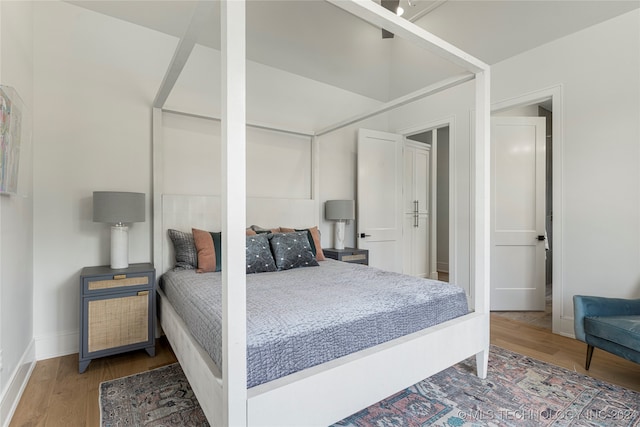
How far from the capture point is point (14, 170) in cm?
187

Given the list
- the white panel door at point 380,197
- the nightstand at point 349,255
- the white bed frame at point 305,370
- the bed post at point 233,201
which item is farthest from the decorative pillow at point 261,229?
the bed post at point 233,201

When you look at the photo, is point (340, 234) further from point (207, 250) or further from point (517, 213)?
point (517, 213)

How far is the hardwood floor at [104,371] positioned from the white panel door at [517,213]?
0.67 metres

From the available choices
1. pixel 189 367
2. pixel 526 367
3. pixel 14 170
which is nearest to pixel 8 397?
pixel 189 367

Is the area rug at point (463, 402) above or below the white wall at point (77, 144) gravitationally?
below

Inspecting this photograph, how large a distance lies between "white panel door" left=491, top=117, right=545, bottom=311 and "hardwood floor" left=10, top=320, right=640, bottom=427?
67 centimetres

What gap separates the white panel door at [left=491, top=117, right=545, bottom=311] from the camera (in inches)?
147

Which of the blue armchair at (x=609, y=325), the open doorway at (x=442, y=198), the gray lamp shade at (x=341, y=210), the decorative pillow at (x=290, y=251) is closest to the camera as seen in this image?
the blue armchair at (x=609, y=325)

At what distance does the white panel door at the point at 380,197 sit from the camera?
4168 millimetres

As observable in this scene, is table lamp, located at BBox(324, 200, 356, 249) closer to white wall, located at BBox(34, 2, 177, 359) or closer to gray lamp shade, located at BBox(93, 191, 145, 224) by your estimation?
white wall, located at BBox(34, 2, 177, 359)

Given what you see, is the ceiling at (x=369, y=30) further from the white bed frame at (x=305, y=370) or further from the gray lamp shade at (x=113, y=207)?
the gray lamp shade at (x=113, y=207)

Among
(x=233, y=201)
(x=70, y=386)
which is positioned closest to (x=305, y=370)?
(x=233, y=201)

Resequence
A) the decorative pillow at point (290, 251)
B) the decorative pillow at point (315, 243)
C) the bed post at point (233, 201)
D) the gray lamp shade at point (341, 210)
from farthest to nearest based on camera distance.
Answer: the gray lamp shade at point (341, 210) → the decorative pillow at point (315, 243) → the decorative pillow at point (290, 251) → the bed post at point (233, 201)

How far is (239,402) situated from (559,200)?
3.41 meters
